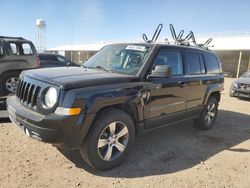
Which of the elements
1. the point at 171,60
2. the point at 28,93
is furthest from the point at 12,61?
the point at 171,60

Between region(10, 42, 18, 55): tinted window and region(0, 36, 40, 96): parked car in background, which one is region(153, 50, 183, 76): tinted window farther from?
region(10, 42, 18, 55): tinted window

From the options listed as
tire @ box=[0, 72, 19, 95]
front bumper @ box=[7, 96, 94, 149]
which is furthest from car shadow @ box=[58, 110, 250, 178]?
tire @ box=[0, 72, 19, 95]

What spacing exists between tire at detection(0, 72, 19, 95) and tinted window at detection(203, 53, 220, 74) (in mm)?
5470

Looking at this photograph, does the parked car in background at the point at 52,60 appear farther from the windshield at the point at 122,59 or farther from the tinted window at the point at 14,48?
the windshield at the point at 122,59

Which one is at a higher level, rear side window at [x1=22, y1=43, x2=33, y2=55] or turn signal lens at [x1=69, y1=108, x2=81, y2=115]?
rear side window at [x1=22, y1=43, x2=33, y2=55]

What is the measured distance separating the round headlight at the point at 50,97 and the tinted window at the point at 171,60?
1.85m

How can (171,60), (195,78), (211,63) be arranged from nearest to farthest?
(171,60) < (195,78) < (211,63)

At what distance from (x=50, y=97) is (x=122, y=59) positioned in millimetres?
1678

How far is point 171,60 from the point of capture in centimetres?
489

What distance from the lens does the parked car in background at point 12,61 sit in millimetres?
7590

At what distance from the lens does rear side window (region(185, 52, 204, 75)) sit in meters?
5.29

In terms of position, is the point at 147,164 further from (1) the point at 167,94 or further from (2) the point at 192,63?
(2) the point at 192,63

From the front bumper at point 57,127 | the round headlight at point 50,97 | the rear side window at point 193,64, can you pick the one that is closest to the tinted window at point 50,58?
the rear side window at point 193,64

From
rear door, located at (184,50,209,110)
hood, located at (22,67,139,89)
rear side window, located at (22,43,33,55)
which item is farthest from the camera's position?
rear side window, located at (22,43,33,55)
